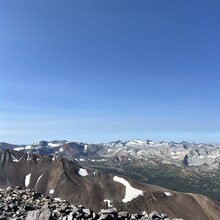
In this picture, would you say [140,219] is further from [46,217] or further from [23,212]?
[23,212]

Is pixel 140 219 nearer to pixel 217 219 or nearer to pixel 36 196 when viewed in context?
pixel 36 196

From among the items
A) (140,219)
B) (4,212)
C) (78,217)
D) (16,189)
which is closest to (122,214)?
(140,219)

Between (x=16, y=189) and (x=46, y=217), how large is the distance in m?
35.0

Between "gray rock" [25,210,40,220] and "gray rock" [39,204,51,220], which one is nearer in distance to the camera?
"gray rock" [39,204,51,220]

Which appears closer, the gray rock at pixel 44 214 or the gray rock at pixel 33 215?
the gray rock at pixel 44 214

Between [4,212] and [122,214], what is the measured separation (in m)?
15.6

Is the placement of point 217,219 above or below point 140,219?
below

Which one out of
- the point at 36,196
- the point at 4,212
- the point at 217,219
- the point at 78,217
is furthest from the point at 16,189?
the point at 217,219

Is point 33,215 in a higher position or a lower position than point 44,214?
lower

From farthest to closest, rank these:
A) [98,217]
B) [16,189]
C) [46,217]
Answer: [16,189], [98,217], [46,217]

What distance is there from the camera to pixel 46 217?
34.8 m

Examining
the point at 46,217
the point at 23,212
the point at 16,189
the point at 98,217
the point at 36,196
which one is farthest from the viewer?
the point at 16,189

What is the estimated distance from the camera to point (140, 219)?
39.2 meters

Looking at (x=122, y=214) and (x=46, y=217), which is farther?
(x=122, y=214)
